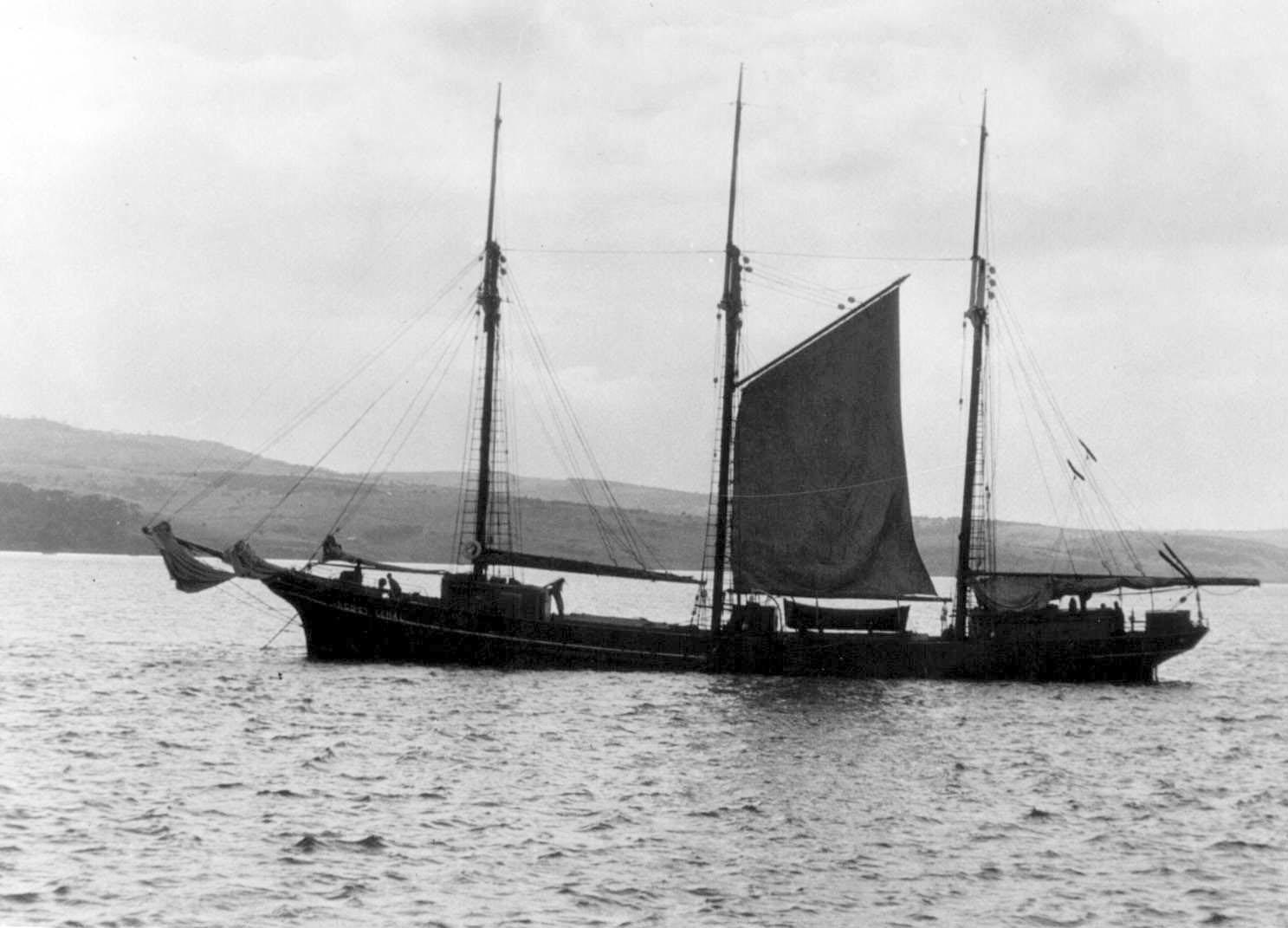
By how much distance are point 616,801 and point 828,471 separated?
87.1ft

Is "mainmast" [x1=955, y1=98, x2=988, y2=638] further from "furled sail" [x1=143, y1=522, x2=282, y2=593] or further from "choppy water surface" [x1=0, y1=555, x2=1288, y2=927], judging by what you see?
"furled sail" [x1=143, y1=522, x2=282, y2=593]

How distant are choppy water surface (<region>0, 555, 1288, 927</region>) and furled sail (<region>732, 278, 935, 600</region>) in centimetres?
423

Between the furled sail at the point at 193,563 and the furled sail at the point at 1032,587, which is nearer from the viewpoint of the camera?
the furled sail at the point at 193,563

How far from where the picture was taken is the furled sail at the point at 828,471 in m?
55.8

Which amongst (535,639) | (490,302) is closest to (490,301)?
(490,302)

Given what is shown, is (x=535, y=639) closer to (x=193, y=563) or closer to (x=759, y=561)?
(x=759, y=561)

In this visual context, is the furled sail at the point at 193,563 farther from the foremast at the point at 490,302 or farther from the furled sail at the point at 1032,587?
the furled sail at the point at 1032,587

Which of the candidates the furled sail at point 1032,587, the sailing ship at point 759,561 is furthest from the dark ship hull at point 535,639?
the furled sail at point 1032,587

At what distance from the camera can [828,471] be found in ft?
184

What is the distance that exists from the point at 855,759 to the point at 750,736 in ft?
12.4

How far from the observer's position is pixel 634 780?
34344 mm

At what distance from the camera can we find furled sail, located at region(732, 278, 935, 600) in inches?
2196

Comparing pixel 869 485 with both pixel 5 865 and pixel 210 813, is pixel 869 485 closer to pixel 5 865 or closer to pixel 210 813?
pixel 210 813

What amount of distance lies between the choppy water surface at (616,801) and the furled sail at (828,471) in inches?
166
